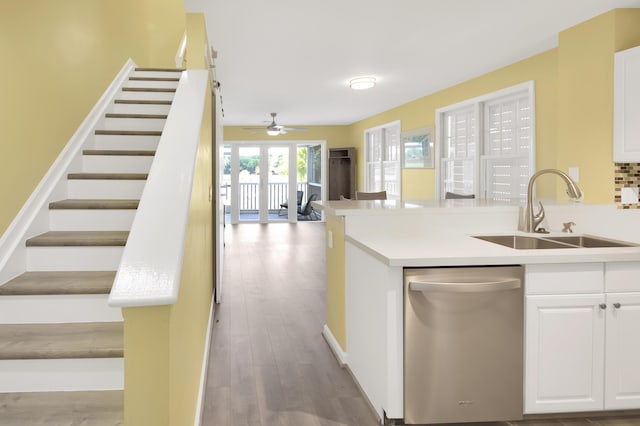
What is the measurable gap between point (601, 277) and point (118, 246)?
2339 mm

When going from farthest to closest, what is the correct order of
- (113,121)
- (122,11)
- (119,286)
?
(122,11) → (113,121) → (119,286)

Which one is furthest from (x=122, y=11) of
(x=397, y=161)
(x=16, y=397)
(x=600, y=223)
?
(x=397, y=161)

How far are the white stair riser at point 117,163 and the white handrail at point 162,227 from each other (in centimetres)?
122

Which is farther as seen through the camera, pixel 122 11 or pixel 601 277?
pixel 122 11

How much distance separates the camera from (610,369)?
2.41 m

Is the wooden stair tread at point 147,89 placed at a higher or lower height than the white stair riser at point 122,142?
higher

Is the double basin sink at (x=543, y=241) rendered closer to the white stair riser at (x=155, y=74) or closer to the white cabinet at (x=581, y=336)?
the white cabinet at (x=581, y=336)

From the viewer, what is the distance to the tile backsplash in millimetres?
4004

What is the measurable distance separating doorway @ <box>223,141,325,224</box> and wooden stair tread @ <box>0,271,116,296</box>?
1002cm

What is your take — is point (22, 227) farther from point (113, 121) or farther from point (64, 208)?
point (113, 121)

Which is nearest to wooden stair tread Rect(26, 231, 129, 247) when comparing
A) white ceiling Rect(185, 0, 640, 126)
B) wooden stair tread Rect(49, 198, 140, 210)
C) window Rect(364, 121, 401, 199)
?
wooden stair tread Rect(49, 198, 140, 210)

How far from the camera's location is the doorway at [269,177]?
12680 millimetres

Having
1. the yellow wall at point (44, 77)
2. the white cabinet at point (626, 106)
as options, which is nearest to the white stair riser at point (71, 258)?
the yellow wall at point (44, 77)

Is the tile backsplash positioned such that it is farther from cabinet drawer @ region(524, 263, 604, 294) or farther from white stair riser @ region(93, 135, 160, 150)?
white stair riser @ region(93, 135, 160, 150)
